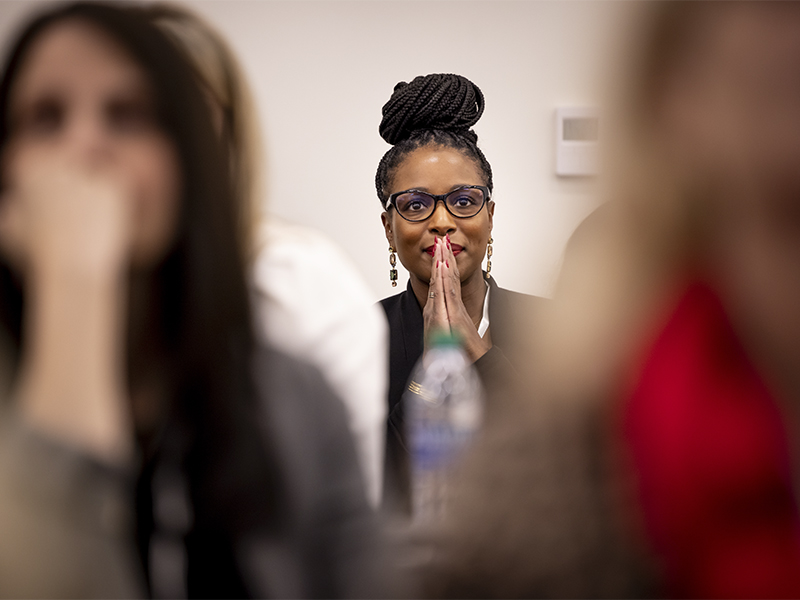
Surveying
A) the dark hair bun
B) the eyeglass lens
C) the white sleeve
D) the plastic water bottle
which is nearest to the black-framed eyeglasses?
the eyeglass lens

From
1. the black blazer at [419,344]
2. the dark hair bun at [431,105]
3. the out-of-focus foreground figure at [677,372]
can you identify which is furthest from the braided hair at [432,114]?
the out-of-focus foreground figure at [677,372]

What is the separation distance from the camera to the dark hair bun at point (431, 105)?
881mm

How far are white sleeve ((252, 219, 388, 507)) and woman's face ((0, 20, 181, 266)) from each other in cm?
10

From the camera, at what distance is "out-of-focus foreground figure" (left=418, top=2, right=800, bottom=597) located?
0.35 m

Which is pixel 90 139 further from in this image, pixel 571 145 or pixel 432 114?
pixel 571 145

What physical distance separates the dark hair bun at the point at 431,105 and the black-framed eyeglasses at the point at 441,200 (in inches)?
4.7

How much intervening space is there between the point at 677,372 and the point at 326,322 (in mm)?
283

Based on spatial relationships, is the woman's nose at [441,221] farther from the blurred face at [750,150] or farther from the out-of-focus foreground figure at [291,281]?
the blurred face at [750,150]

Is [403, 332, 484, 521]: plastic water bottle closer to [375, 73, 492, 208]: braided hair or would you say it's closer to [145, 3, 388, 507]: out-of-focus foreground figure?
[145, 3, 388, 507]: out-of-focus foreground figure

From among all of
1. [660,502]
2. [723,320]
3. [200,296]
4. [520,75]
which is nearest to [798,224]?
[723,320]

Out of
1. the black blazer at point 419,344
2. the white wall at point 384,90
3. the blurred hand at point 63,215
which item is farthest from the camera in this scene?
the white wall at point 384,90

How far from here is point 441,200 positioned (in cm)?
85

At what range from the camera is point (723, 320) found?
40 cm

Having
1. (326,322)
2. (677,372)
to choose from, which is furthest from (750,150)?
(326,322)
